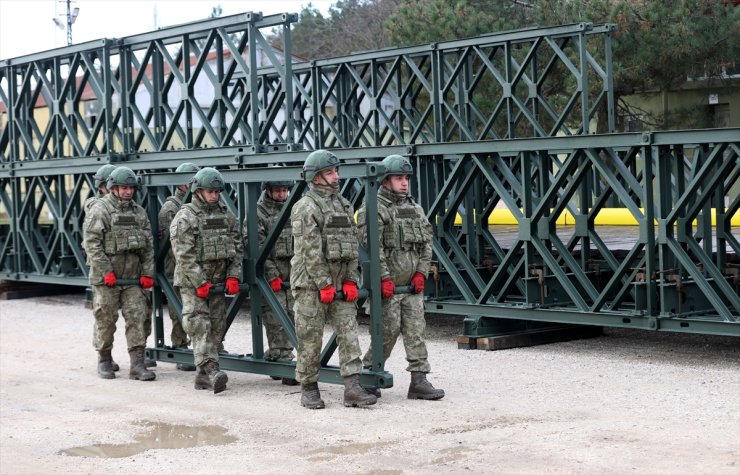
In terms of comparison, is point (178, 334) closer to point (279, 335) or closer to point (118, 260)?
point (118, 260)

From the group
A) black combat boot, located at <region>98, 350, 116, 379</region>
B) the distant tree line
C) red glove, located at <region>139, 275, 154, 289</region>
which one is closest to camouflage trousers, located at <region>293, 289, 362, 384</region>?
red glove, located at <region>139, 275, 154, 289</region>

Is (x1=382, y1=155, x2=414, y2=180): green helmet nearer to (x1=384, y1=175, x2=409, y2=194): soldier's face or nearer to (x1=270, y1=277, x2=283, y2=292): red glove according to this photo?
(x1=384, y1=175, x2=409, y2=194): soldier's face

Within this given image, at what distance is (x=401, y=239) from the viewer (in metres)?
10.0

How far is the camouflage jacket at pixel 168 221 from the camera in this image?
11.8m

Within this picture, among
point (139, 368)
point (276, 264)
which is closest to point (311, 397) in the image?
point (276, 264)

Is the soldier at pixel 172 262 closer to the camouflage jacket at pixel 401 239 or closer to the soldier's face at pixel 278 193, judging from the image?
the soldier's face at pixel 278 193

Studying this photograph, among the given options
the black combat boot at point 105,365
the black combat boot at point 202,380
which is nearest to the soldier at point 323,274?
the black combat boot at point 202,380

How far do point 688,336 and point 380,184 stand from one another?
462 cm

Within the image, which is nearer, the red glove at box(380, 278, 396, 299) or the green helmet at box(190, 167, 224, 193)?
the red glove at box(380, 278, 396, 299)

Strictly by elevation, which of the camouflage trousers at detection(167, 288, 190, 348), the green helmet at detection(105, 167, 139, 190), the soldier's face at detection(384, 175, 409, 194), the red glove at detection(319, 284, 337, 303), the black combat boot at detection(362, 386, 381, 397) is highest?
the green helmet at detection(105, 167, 139, 190)

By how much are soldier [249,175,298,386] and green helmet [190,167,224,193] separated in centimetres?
52

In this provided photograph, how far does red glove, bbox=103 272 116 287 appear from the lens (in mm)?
11305

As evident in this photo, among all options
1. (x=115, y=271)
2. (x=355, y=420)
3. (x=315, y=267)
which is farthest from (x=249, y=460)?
(x=115, y=271)

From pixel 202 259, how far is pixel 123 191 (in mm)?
1441
